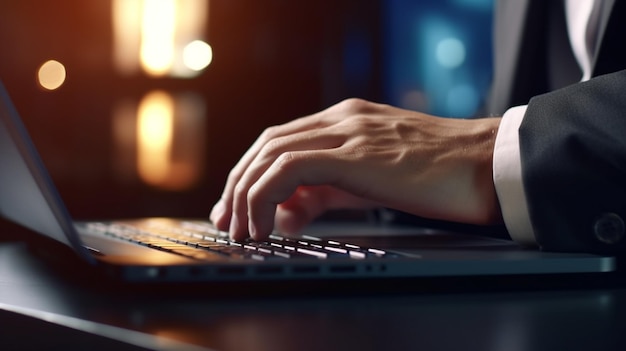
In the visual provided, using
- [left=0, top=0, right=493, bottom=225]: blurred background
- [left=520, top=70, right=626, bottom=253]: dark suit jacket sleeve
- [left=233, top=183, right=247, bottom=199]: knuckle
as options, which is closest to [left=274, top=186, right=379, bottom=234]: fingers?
[left=233, top=183, right=247, bottom=199]: knuckle

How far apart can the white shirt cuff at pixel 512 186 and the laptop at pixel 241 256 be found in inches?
0.8

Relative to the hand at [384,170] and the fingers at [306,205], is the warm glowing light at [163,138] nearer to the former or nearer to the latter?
the fingers at [306,205]

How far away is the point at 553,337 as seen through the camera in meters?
0.41

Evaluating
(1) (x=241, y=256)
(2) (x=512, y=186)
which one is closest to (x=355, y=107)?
(2) (x=512, y=186)

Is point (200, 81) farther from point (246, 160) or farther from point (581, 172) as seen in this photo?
point (581, 172)

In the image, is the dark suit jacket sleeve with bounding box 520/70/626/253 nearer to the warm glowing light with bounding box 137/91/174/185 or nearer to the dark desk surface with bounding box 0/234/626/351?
the dark desk surface with bounding box 0/234/626/351

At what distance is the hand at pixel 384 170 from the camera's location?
0.72 metres

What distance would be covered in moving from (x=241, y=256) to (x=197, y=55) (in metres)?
1.64

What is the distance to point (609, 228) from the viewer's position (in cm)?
66

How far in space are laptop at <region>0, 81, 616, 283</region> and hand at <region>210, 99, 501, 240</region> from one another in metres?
0.05

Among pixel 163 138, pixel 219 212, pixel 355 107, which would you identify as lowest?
pixel 163 138

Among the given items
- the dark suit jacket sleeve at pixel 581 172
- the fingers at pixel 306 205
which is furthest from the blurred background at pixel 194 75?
the dark suit jacket sleeve at pixel 581 172

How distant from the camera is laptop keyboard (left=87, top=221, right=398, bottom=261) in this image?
58 centimetres

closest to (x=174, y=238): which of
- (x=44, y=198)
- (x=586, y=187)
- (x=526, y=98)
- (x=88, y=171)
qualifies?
(x=44, y=198)
